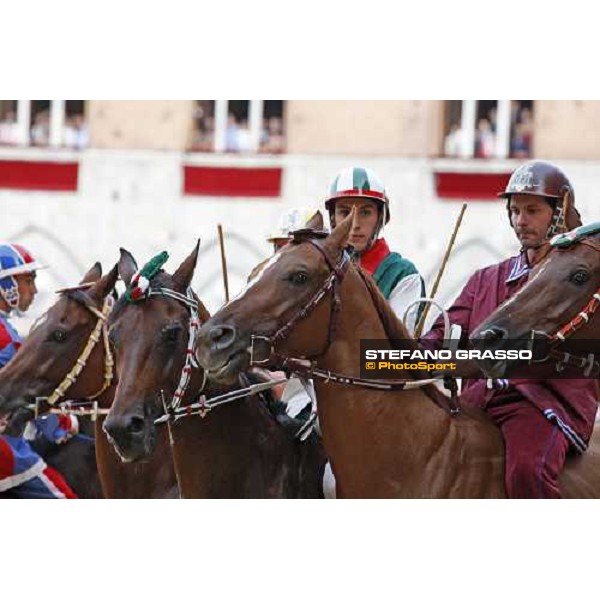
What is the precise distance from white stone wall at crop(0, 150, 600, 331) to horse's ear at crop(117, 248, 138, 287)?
2401 millimetres

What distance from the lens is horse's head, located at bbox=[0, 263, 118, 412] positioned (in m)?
7.47

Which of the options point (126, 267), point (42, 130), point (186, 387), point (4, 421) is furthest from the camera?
point (42, 130)

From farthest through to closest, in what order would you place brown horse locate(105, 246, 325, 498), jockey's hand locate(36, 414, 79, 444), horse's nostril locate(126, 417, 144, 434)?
1. jockey's hand locate(36, 414, 79, 444)
2. brown horse locate(105, 246, 325, 498)
3. horse's nostril locate(126, 417, 144, 434)

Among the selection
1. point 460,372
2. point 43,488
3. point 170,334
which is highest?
point 170,334

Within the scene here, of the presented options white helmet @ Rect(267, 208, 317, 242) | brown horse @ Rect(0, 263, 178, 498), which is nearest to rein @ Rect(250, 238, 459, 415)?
brown horse @ Rect(0, 263, 178, 498)

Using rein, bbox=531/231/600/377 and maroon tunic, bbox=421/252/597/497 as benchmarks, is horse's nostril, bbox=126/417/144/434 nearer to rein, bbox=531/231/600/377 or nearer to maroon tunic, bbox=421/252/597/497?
maroon tunic, bbox=421/252/597/497

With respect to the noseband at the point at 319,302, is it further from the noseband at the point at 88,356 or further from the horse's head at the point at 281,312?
the noseband at the point at 88,356

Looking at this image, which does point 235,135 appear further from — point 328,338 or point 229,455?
point 328,338

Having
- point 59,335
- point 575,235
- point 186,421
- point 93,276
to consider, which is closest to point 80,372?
point 59,335

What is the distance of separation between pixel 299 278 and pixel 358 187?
1484 mm

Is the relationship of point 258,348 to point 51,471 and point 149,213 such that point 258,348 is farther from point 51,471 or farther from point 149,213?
point 149,213

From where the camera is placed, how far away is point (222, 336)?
5965 mm

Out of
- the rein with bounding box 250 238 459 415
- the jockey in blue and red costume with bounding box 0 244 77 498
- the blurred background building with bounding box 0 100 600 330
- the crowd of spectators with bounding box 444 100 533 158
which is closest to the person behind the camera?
the rein with bounding box 250 238 459 415

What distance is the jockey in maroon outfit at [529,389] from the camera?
20.6 ft
